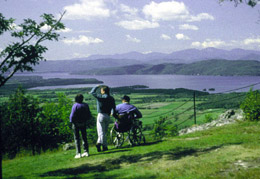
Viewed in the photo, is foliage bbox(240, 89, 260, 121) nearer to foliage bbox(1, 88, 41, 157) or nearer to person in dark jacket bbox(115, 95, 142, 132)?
person in dark jacket bbox(115, 95, 142, 132)

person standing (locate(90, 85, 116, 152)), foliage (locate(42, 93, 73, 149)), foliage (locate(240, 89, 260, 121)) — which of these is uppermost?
person standing (locate(90, 85, 116, 152))

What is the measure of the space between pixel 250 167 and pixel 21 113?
20.7m

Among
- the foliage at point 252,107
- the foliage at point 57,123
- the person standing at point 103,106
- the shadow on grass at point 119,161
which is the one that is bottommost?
the foliage at point 57,123

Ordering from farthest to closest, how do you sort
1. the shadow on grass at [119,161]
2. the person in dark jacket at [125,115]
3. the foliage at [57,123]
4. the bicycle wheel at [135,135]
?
1. the foliage at [57,123]
2. the bicycle wheel at [135,135]
3. the person in dark jacket at [125,115]
4. the shadow on grass at [119,161]

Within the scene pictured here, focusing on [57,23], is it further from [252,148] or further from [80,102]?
[252,148]

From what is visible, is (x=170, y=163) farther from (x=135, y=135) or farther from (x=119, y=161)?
(x=135, y=135)

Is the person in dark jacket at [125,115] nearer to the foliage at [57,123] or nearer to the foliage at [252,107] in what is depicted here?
the foliage at [252,107]

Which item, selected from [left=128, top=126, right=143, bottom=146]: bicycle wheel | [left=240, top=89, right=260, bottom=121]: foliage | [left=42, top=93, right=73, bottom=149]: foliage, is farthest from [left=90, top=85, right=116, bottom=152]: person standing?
[left=42, top=93, right=73, bottom=149]: foliage

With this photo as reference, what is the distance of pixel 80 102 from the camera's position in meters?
8.59

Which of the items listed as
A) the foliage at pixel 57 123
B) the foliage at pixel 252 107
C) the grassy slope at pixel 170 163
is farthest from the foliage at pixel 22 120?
the foliage at pixel 252 107

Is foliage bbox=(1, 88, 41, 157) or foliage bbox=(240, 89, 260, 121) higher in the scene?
foliage bbox=(240, 89, 260, 121)

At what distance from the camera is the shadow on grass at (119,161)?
21.4ft

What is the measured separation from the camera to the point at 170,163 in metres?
6.54

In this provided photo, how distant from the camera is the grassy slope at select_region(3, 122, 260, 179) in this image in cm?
557
